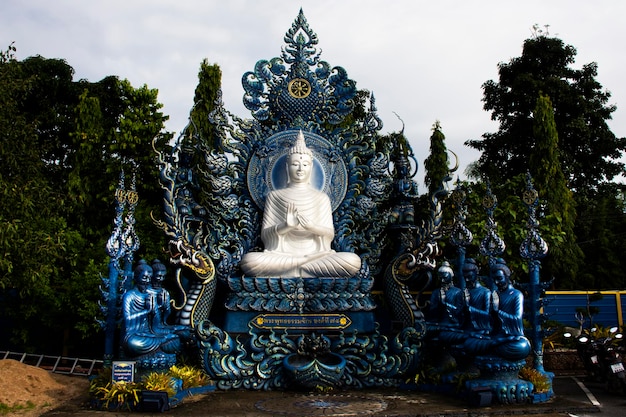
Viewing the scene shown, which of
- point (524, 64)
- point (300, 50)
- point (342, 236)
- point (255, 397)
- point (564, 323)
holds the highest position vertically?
point (524, 64)

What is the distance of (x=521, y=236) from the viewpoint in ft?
44.7

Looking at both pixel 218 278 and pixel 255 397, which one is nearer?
pixel 255 397

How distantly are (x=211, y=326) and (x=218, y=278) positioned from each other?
1423mm

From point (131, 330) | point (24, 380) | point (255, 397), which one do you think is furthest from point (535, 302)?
point (24, 380)

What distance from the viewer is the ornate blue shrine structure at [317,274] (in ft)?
29.7

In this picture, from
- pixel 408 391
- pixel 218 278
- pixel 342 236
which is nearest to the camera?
pixel 408 391

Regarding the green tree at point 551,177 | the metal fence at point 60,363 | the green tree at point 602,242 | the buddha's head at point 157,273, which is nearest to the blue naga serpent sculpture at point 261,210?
the buddha's head at point 157,273

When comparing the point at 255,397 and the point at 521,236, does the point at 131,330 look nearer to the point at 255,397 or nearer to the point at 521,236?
the point at 255,397

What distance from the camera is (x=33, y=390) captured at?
8.91 metres

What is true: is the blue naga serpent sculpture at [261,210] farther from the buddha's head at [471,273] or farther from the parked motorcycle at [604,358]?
the parked motorcycle at [604,358]

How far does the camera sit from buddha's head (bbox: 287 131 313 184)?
39.3 feet

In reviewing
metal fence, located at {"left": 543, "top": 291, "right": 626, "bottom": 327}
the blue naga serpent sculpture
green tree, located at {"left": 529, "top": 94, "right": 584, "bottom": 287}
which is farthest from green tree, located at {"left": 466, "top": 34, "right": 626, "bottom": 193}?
the blue naga serpent sculpture

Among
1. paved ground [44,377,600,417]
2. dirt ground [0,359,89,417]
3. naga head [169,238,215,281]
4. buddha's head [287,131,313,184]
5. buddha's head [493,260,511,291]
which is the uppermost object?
buddha's head [287,131,313,184]

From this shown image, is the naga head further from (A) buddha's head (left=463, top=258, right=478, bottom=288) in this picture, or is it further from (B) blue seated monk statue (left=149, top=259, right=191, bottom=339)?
(A) buddha's head (left=463, top=258, right=478, bottom=288)
